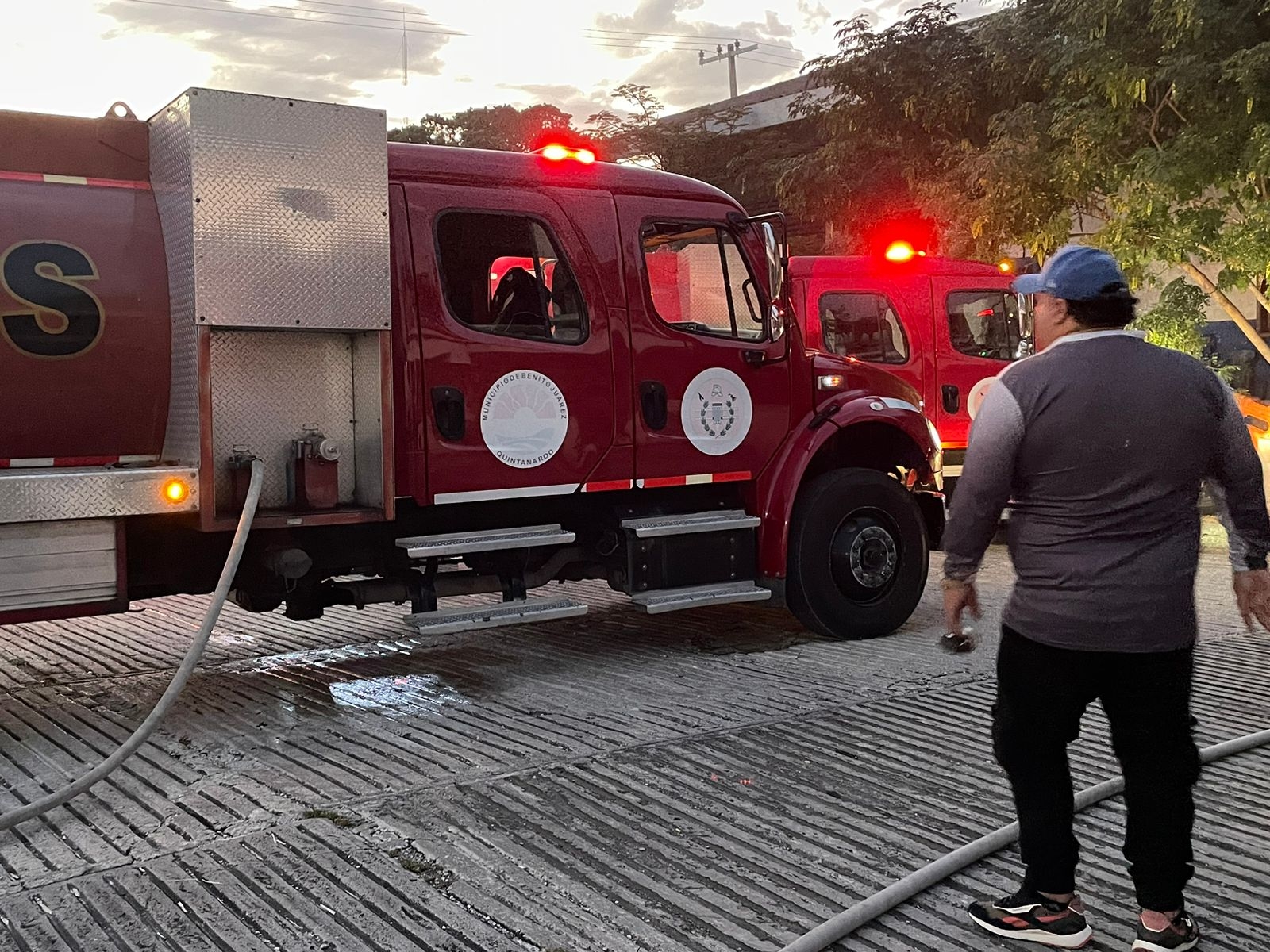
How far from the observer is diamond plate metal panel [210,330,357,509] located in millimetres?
5746

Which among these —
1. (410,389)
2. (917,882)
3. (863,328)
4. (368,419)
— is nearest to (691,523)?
(410,389)

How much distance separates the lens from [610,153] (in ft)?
95.1

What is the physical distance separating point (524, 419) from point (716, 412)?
1235 mm

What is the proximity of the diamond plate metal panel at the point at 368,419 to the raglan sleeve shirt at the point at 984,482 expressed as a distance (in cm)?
331

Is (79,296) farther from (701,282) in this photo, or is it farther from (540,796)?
(701,282)

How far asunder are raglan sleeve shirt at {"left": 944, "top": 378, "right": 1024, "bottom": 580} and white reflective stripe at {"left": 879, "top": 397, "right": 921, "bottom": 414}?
4426 mm

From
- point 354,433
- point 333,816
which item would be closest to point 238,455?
point 354,433

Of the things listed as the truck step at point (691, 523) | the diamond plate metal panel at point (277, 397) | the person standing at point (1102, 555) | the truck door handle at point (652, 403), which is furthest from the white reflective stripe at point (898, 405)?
the person standing at point (1102, 555)

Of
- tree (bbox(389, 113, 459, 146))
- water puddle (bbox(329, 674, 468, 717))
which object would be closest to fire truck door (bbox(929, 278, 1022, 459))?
water puddle (bbox(329, 674, 468, 717))

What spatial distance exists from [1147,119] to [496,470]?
11043 millimetres

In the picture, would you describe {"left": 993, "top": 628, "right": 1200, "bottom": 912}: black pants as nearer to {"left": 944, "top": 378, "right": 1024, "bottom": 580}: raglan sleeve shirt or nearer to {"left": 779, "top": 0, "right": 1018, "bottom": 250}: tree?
{"left": 944, "top": 378, "right": 1024, "bottom": 580}: raglan sleeve shirt

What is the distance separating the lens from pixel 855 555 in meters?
7.46

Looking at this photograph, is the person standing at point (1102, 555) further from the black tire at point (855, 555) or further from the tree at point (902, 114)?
the tree at point (902, 114)

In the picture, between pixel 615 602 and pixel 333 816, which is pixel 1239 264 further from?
pixel 333 816
